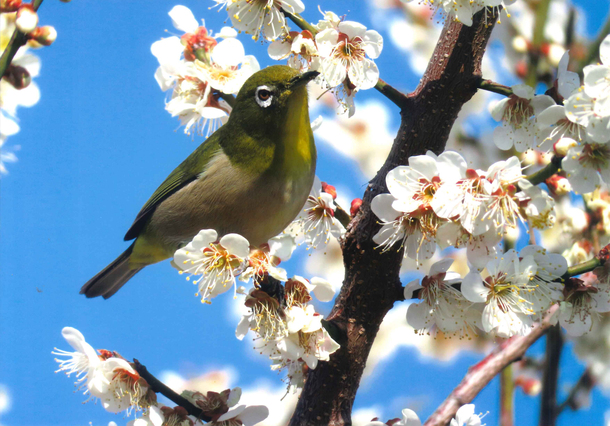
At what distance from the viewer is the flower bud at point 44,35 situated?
6.19 feet

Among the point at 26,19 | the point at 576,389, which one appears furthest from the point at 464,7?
the point at 576,389

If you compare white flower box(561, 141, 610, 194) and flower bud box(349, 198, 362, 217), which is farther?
flower bud box(349, 198, 362, 217)

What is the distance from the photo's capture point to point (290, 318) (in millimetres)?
1620

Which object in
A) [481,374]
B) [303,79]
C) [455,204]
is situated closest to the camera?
[455,204]

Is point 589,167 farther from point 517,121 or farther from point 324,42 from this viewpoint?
point 324,42

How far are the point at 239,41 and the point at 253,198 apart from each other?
1.93ft

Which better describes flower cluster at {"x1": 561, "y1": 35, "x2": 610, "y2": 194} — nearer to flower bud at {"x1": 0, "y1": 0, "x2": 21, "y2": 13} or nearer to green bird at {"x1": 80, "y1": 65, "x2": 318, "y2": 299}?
green bird at {"x1": 80, "y1": 65, "x2": 318, "y2": 299}

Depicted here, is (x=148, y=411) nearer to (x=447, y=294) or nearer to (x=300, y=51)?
(x=447, y=294)

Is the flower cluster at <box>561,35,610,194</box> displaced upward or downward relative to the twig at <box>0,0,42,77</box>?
downward

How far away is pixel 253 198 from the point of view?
214 centimetres

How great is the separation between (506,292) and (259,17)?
120cm

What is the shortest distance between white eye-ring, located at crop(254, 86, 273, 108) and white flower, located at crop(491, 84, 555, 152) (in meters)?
0.84

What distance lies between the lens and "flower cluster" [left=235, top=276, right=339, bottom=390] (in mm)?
1626

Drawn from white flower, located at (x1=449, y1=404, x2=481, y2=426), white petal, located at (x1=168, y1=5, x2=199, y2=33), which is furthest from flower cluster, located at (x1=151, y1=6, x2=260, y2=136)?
white flower, located at (x1=449, y1=404, x2=481, y2=426)
